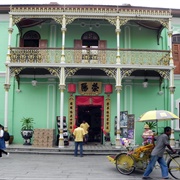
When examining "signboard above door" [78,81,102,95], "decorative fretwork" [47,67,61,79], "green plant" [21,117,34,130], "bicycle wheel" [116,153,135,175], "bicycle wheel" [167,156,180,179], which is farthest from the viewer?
"signboard above door" [78,81,102,95]

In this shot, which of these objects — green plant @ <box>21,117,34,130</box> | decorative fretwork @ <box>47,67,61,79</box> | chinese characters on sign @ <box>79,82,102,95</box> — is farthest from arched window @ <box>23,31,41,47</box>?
green plant @ <box>21,117,34,130</box>

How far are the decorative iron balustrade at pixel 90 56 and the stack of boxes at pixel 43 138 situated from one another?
3.71 m

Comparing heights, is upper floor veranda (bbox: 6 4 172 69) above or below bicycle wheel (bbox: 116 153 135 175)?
above

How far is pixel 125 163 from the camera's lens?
30.1ft

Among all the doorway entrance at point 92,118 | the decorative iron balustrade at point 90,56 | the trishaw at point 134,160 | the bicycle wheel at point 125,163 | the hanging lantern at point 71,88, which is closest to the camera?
the trishaw at point 134,160

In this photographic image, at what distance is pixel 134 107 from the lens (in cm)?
1705

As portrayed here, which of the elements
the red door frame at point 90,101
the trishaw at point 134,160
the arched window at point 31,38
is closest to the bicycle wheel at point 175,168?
the trishaw at point 134,160

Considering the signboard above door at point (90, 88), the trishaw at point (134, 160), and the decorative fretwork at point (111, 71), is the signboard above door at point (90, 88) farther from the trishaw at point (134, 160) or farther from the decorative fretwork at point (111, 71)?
the trishaw at point (134, 160)

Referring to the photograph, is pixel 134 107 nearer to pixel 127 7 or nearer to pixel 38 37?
pixel 127 7

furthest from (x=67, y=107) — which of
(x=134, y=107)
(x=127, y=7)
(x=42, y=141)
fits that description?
(x=127, y=7)

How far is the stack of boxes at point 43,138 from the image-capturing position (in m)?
14.8

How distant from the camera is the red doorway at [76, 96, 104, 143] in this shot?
17.0m

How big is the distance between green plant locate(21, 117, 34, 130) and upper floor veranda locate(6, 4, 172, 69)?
3.14 meters

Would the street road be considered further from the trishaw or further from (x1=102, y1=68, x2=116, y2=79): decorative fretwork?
(x1=102, y1=68, x2=116, y2=79): decorative fretwork
